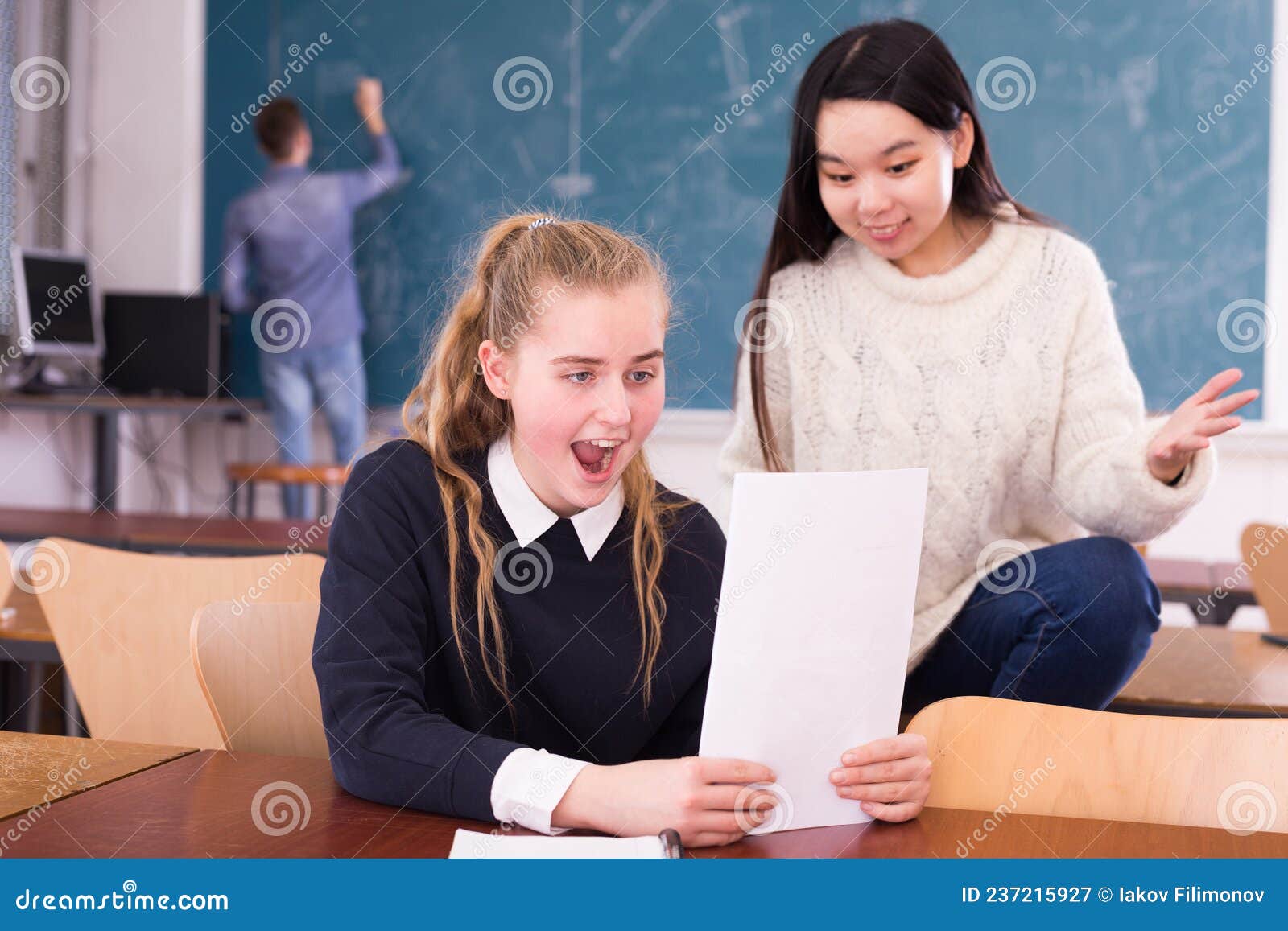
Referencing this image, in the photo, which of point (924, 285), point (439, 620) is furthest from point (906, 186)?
point (439, 620)

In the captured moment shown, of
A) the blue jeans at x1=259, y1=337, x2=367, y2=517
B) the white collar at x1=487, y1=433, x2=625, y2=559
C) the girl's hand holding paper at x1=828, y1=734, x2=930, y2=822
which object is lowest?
the girl's hand holding paper at x1=828, y1=734, x2=930, y2=822

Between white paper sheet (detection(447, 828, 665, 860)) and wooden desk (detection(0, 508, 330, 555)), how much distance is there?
67.7 inches

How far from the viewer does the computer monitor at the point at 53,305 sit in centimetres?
438

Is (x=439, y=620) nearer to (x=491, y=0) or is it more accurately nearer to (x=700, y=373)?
(x=700, y=373)

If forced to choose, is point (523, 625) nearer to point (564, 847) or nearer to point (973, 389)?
point (564, 847)

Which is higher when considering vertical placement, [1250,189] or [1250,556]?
[1250,189]

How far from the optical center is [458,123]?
477cm

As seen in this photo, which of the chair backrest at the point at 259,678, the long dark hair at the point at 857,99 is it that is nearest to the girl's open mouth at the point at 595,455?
the chair backrest at the point at 259,678

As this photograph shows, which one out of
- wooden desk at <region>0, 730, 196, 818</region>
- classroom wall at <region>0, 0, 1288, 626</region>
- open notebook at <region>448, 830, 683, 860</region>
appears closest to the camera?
open notebook at <region>448, 830, 683, 860</region>

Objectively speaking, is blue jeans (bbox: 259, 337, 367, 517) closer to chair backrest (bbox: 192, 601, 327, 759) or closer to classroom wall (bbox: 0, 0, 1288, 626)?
classroom wall (bbox: 0, 0, 1288, 626)

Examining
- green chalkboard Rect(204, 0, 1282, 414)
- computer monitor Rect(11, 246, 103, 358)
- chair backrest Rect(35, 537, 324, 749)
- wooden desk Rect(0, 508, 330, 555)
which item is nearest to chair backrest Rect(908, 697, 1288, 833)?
chair backrest Rect(35, 537, 324, 749)

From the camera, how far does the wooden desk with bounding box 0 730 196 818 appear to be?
89cm

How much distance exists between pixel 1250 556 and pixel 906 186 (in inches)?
45.6

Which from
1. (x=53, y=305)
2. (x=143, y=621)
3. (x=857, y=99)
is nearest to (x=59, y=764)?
(x=143, y=621)
